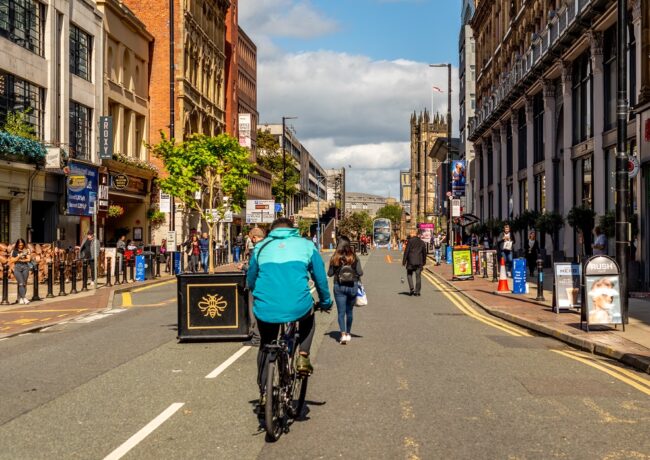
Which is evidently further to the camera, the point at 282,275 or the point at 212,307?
the point at 212,307

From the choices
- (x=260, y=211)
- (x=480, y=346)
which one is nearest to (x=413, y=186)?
(x=260, y=211)

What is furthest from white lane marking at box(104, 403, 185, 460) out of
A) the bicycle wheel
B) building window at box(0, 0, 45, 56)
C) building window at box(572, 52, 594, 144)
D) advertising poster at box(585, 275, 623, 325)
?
building window at box(572, 52, 594, 144)

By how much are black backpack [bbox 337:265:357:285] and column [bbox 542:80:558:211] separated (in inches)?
1103

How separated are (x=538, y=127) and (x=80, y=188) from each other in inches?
986

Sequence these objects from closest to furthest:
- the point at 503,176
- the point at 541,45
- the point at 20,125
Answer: the point at 20,125 → the point at 541,45 → the point at 503,176

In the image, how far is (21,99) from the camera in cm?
2934

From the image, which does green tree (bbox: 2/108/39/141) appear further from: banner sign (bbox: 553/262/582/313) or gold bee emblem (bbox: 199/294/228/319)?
banner sign (bbox: 553/262/582/313)

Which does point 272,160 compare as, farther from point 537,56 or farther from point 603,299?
point 603,299

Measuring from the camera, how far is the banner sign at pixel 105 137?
119 feet

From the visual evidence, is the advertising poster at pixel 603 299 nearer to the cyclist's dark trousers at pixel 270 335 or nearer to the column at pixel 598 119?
the cyclist's dark trousers at pixel 270 335

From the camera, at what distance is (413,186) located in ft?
622

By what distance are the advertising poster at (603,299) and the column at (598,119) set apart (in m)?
Answer: 16.8

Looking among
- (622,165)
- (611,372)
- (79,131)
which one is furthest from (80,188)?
(611,372)

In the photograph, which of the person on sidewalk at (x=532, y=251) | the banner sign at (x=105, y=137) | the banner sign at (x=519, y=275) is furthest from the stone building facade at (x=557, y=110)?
the banner sign at (x=105, y=137)
